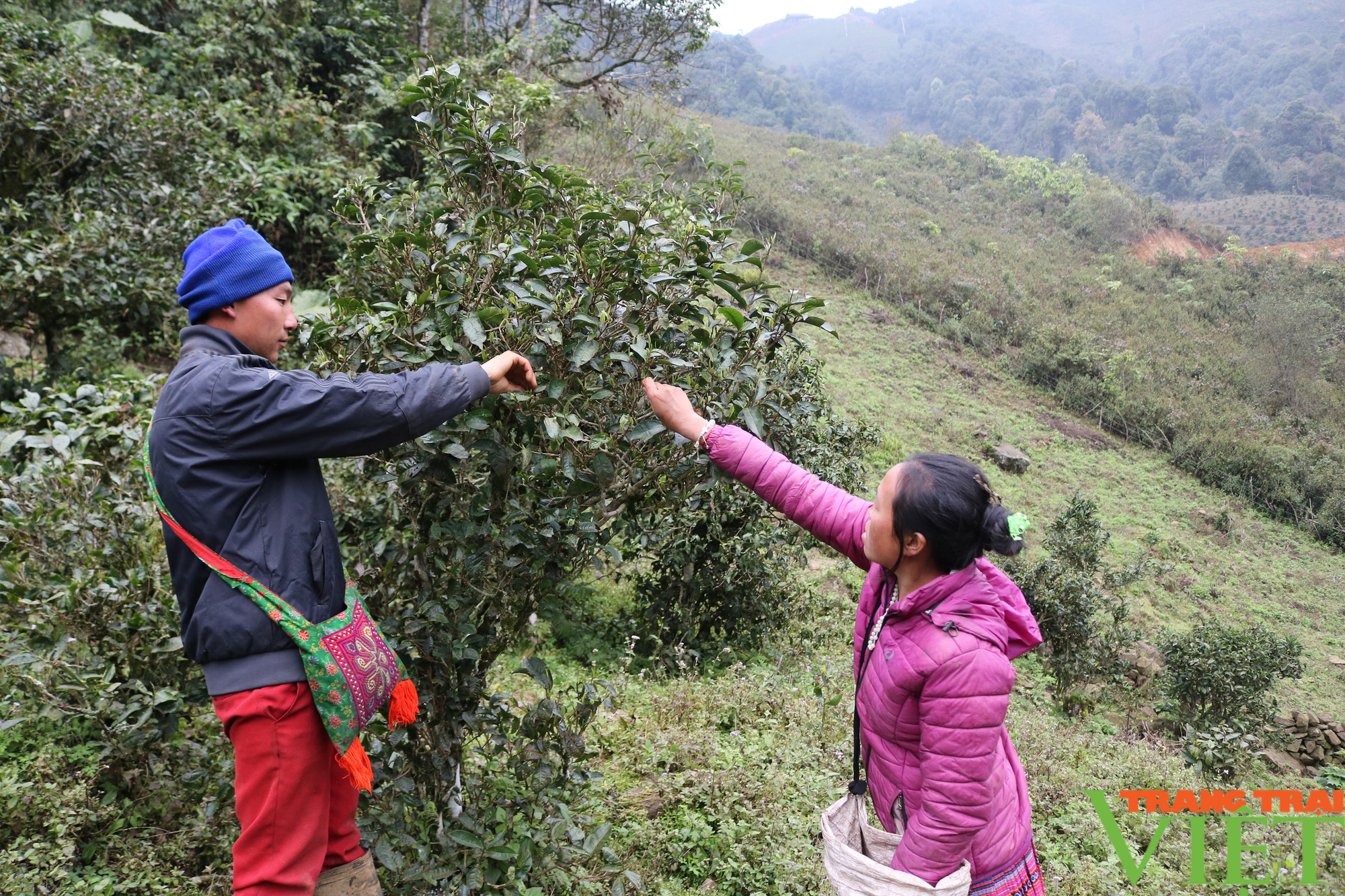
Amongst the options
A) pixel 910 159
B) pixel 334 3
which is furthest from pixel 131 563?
pixel 910 159

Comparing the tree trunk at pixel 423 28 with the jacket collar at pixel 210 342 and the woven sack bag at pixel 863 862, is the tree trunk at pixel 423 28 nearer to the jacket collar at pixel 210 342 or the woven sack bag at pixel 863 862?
the jacket collar at pixel 210 342

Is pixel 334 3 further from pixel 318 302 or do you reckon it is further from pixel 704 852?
pixel 704 852

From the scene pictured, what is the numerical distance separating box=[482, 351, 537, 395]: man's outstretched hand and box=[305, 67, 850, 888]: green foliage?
0.10 meters

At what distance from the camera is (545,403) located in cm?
188

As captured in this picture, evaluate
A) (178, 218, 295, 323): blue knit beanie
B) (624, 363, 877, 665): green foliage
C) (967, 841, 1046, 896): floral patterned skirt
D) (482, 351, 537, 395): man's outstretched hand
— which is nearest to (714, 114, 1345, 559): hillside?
(624, 363, 877, 665): green foliage

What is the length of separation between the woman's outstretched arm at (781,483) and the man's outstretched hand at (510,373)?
1.02ft

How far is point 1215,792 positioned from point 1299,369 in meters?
21.2

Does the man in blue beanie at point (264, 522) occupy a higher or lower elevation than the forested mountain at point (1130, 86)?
lower

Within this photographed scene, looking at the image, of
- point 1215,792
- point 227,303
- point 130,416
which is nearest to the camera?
point 227,303

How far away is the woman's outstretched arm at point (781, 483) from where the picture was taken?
178 centimetres

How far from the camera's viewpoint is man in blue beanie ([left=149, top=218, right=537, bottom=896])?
148 cm

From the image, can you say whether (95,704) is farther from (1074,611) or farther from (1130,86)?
(1130,86)

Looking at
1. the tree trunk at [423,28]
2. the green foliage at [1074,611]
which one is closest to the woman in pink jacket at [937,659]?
the green foliage at [1074,611]

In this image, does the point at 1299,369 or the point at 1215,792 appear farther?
the point at 1299,369
